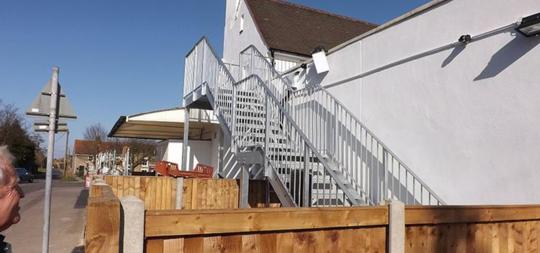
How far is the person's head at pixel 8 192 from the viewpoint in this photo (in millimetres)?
2078

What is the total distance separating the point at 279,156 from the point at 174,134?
14203 mm

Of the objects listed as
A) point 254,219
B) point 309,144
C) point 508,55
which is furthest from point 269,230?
point 508,55

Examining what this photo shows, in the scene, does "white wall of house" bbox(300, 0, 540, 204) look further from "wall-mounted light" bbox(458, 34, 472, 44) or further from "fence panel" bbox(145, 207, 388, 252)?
"fence panel" bbox(145, 207, 388, 252)

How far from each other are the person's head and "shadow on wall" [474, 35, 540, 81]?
532 centimetres

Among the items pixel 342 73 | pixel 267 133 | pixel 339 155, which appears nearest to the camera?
pixel 267 133

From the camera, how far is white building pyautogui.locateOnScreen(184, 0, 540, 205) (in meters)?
5.40

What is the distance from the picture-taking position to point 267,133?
7.00 meters

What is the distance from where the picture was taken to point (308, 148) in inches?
242

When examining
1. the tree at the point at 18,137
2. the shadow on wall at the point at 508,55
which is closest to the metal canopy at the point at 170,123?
the shadow on wall at the point at 508,55

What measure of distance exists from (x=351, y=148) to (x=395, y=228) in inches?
180

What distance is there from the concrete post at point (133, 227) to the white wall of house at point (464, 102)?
4.48m

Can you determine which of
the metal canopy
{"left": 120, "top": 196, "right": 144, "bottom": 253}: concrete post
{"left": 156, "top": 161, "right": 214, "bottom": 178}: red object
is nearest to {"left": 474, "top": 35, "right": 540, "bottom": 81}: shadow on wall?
{"left": 120, "top": 196, "right": 144, "bottom": 253}: concrete post

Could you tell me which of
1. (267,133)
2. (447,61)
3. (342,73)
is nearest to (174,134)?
(342,73)

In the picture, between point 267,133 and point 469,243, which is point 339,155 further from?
point 469,243
